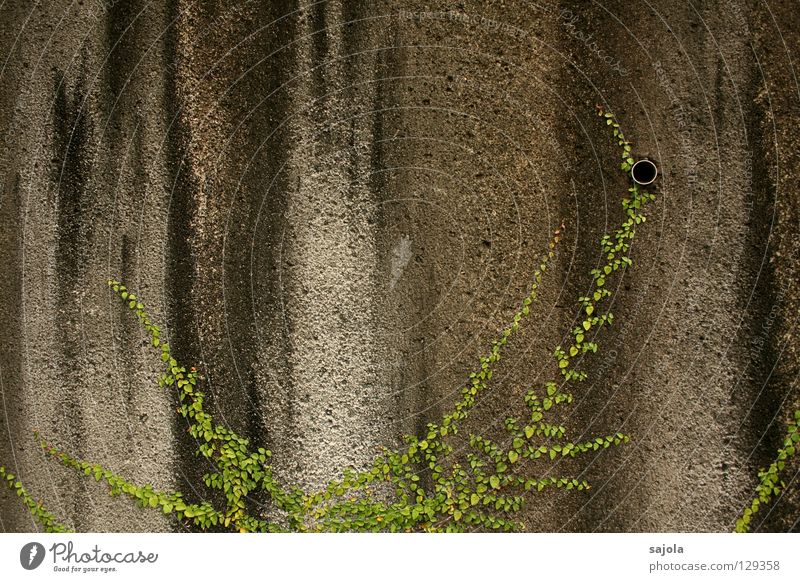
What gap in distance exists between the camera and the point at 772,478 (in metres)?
4.39

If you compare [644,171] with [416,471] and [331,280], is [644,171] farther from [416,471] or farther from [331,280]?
[416,471]

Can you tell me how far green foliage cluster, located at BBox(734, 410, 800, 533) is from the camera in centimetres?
439

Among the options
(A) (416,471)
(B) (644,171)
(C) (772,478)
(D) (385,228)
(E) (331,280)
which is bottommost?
(C) (772,478)

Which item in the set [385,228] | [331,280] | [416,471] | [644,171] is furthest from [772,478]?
[331,280]

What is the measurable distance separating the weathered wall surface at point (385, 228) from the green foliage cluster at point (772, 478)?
0.07m

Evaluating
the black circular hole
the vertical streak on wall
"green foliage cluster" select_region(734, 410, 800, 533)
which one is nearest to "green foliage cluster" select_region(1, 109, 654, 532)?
the black circular hole

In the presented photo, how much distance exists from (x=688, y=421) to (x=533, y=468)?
1.10 m

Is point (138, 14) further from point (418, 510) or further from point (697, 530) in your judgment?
point (697, 530)

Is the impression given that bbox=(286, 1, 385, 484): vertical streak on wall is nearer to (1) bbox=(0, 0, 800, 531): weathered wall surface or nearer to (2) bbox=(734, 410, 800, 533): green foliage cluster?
(1) bbox=(0, 0, 800, 531): weathered wall surface

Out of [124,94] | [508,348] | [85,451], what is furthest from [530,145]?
[85,451]

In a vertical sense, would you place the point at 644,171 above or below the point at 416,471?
above

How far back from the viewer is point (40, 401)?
4555 millimetres

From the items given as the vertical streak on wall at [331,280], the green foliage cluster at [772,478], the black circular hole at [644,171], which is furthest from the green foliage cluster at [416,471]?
the green foliage cluster at [772,478]

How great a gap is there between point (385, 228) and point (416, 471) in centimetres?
171
